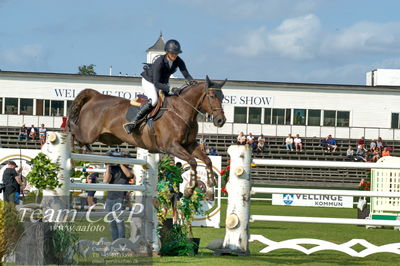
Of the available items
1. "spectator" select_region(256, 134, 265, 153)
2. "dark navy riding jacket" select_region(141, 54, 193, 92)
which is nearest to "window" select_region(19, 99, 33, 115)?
"spectator" select_region(256, 134, 265, 153)

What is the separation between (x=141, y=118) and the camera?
10930 millimetres

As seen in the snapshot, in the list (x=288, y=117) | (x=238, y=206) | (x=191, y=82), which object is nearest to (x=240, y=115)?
(x=288, y=117)

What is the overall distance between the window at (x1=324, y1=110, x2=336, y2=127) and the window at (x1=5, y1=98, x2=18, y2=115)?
65.7 ft

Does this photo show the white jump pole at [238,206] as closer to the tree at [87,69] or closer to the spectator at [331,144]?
the spectator at [331,144]

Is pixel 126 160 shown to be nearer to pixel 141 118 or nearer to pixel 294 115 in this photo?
pixel 141 118

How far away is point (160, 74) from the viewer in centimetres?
1065

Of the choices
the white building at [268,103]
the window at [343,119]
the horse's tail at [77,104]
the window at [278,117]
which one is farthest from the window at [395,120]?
the horse's tail at [77,104]

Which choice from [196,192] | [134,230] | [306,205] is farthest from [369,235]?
[306,205]

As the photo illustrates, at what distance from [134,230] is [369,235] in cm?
771

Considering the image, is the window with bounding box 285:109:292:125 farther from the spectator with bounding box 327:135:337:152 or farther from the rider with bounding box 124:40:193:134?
the rider with bounding box 124:40:193:134

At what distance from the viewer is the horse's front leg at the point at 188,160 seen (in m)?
9.84

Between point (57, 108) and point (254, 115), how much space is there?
501 inches

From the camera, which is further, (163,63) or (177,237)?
(163,63)

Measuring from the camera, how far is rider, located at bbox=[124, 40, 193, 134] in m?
10.4
